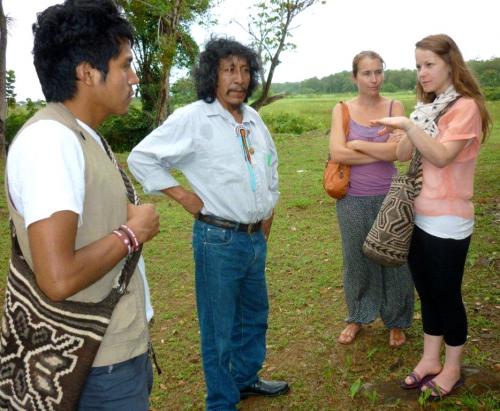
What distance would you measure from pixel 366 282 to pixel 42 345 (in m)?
2.73

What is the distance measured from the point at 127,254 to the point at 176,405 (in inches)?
87.0

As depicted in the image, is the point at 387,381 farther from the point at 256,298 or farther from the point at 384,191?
the point at 384,191

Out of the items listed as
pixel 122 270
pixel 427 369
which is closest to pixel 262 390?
pixel 427 369

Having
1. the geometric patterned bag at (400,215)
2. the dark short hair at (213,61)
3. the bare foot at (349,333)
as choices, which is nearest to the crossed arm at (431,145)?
the geometric patterned bag at (400,215)

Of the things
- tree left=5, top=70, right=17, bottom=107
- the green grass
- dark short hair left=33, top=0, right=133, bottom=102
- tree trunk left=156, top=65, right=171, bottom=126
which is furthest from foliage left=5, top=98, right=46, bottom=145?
dark short hair left=33, top=0, right=133, bottom=102

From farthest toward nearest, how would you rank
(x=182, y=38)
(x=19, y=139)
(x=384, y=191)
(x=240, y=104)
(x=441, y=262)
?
(x=182, y=38), (x=384, y=191), (x=240, y=104), (x=441, y=262), (x=19, y=139)

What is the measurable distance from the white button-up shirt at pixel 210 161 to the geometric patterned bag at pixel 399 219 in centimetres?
68

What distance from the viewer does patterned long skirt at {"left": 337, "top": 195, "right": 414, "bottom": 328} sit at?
12.3 ft

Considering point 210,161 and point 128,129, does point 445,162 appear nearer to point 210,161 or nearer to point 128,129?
point 210,161

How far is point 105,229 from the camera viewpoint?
5.59 feet

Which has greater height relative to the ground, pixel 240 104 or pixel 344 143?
pixel 240 104

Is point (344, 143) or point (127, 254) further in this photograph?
point (344, 143)

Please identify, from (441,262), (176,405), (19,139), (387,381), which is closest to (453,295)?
(441,262)

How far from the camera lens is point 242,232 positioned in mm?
3006
